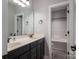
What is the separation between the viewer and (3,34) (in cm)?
86

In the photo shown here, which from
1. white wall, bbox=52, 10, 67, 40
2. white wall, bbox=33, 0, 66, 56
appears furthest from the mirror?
white wall, bbox=52, 10, 67, 40

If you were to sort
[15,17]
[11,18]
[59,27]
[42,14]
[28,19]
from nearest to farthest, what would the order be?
[11,18] < [15,17] < [28,19] < [42,14] < [59,27]

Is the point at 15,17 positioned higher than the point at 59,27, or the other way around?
the point at 15,17

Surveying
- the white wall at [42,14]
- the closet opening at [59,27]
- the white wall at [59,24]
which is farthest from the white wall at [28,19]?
the white wall at [59,24]

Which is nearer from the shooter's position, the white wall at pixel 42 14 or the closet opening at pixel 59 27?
the white wall at pixel 42 14

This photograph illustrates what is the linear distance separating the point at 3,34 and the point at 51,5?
2714mm

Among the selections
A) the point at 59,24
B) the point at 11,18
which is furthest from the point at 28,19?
the point at 59,24

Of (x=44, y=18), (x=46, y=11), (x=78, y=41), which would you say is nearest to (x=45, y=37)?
(x=44, y=18)

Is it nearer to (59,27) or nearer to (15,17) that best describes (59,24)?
(59,27)

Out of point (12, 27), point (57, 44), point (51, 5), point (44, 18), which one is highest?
point (51, 5)

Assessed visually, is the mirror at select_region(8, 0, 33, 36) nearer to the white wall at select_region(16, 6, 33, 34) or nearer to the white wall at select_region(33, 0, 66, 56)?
the white wall at select_region(16, 6, 33, 34)

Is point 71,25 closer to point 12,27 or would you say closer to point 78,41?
point 12,27

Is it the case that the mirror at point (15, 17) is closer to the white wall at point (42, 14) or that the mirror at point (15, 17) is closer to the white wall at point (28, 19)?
the white wall at point (28, 19)

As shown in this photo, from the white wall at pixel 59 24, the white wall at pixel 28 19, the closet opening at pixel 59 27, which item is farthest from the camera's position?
the white wall at pixel 59 24
